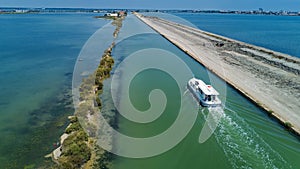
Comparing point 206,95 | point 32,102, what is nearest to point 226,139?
point 206,95

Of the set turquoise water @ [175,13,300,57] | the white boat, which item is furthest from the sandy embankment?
turquoise water @ [175,13,300,57]

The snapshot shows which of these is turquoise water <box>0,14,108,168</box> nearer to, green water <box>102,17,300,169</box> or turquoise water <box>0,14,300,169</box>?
turquoise water <box>0,14,300,169</box>

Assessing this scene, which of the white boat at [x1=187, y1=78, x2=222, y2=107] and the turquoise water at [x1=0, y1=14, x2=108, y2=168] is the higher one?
the white boat at [x1=187, y1=78, x2=222, y2=107]

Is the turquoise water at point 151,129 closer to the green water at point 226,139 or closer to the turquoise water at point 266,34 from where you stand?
the green water at point 226,139

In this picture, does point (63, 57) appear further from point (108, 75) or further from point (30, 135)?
point (30, 135)

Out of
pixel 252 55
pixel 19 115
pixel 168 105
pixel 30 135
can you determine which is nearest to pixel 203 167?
pixel 168 105

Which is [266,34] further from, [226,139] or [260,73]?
[226,139]
